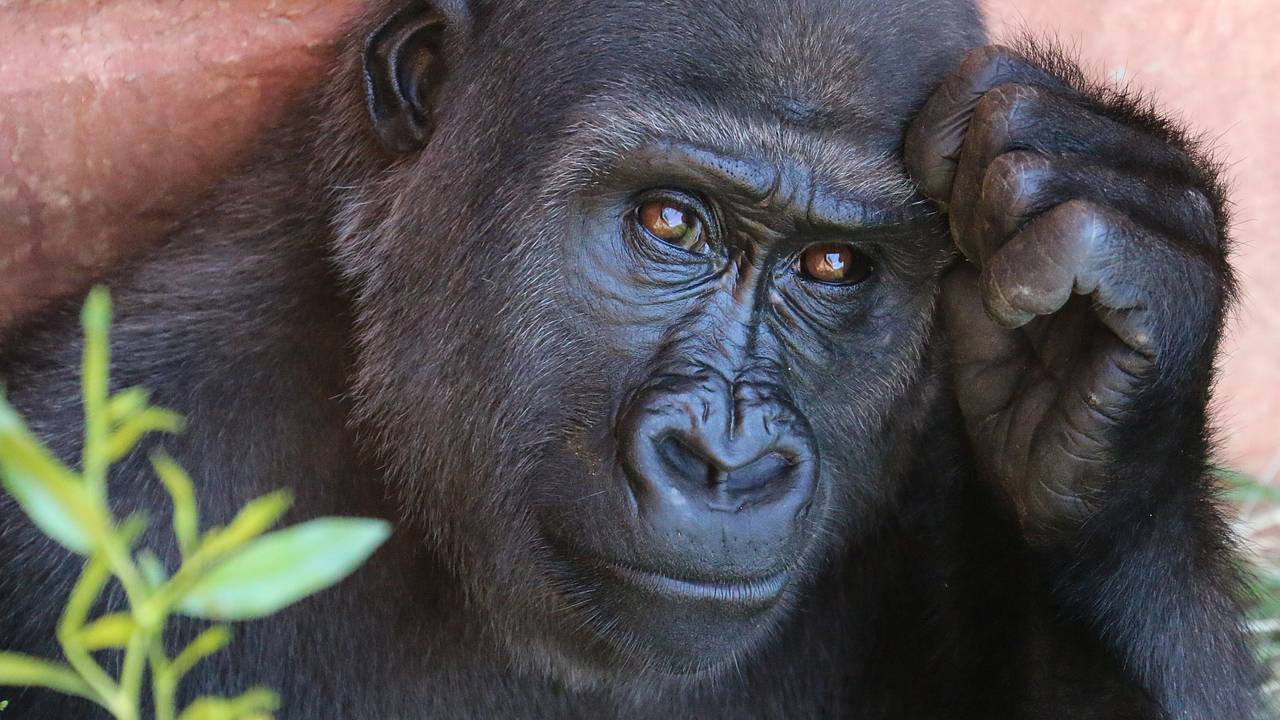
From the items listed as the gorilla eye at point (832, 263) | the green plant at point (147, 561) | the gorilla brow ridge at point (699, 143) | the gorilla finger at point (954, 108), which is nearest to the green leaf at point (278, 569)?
the green plant at point (147, 561)

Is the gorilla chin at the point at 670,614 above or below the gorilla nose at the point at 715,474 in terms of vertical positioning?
below

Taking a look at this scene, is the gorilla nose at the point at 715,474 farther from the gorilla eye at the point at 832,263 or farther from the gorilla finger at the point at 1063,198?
the gorilla finger at the point at 1063,198

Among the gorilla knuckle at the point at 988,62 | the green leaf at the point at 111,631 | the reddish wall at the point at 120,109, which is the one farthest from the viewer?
the reddish wall at the point at 120,109

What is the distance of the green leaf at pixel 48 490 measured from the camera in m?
0.86

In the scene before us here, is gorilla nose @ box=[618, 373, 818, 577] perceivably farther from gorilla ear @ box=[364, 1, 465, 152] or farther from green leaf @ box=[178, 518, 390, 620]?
green leaf @ box=[178, 518, 390, 620]

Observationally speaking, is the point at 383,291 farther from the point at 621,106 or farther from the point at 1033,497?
the point at 1033,497

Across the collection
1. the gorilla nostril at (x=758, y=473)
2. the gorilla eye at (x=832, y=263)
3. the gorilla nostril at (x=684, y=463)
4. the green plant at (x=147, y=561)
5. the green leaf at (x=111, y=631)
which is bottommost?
the gorilla nostril at (x=684, y=463)

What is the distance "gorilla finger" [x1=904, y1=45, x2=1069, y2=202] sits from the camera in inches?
117

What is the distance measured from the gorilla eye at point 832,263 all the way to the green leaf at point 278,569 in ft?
7.69

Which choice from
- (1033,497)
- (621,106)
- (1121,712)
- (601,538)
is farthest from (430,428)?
(1121,712)

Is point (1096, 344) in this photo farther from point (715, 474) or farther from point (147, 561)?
point (147, 561)

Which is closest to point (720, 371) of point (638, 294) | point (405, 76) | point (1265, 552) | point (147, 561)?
point (638, 294)

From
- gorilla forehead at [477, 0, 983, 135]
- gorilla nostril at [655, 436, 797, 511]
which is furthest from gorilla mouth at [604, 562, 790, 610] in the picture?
gorilla forehead at [477, 0, 983, 135]

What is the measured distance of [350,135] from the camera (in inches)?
138
